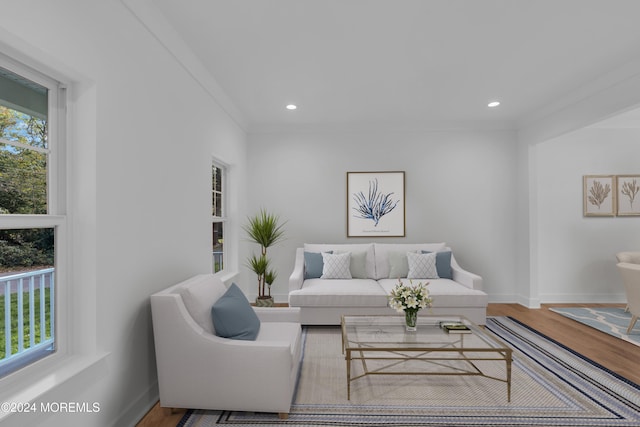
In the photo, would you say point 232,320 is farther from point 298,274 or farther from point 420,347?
point 298,274

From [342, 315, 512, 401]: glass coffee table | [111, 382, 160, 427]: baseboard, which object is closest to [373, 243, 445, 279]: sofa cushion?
[342, 315, 512, 401]: glass coffee table

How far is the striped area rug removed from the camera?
84.2 inches

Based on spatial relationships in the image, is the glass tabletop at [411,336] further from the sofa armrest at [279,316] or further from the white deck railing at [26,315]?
the white deck railing at [26,315]

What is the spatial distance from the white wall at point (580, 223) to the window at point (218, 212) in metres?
4.39

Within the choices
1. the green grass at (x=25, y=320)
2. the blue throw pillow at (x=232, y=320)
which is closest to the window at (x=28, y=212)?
the green grass at (x=25, y=320)

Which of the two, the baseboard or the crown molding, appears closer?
the baseboard

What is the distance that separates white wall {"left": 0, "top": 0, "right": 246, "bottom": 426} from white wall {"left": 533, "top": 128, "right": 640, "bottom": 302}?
16.0 feet

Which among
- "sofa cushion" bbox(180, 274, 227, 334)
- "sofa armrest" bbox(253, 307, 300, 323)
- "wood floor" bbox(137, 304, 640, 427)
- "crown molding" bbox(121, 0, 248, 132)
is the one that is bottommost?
"wood floor" bbox(137, 304, 640, 427)

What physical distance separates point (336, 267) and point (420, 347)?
210 cm

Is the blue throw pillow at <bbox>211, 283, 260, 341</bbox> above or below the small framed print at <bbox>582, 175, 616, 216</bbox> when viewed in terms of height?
below

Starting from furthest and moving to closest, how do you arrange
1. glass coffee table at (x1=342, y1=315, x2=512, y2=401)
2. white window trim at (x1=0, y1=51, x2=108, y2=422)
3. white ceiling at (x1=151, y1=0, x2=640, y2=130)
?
glass coffee table at (x1=342, y1=315, x2=512, y2=401) < white ceiling at (x1=151, y1=0, x2=640, y2=130) < white window trim at (x1=0, y1=51, x2=108, y2=422)

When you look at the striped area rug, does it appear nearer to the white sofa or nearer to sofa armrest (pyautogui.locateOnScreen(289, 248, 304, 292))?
the white sofa

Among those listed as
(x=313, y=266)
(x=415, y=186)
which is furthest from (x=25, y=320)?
(x=415, y=186)

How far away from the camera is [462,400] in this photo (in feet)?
7.75
